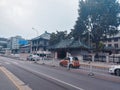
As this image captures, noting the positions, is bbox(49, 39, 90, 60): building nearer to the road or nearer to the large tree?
the large tree

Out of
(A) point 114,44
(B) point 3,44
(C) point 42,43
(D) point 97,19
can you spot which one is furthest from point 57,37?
(B) point 3,44

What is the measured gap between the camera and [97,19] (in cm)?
6088

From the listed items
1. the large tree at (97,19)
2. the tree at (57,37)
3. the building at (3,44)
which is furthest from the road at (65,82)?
the building at (3,44)

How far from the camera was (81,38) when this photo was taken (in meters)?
64.6

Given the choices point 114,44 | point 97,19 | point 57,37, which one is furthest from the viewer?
point 114,44

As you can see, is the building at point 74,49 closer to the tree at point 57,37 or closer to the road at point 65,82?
the tree at point 57,37

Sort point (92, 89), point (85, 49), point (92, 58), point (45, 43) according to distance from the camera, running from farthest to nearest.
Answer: point (45, 43), point (85, 49), point (92, 58), point (92, 89)

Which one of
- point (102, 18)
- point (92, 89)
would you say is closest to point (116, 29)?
point (102, 18)

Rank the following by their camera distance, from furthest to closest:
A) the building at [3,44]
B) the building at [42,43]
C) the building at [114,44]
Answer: the building at [3,44]
the building at [42,43]
the building at [114,44]

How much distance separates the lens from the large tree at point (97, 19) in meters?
59.0

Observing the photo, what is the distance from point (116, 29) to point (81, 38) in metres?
8.98

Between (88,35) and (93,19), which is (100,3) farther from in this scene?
(88,35)

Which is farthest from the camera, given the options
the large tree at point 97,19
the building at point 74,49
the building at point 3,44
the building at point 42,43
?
the building at point 3,44

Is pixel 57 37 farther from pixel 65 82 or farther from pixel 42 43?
pixel 65 82
